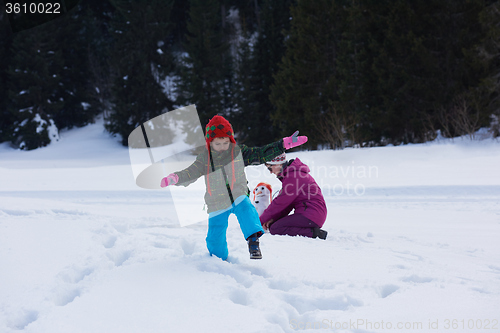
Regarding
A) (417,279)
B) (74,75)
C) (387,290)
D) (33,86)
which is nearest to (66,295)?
(387,290)

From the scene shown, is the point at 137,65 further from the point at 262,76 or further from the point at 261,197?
the point at 261,197

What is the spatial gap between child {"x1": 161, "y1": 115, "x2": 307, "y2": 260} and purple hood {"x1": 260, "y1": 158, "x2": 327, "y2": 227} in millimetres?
1216

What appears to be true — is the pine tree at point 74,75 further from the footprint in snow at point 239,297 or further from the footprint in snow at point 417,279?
the footprint in snow at point 417,279

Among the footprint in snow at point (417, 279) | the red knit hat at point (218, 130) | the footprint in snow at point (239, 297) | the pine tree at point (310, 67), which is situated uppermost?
the pine tree at point (310, 67)

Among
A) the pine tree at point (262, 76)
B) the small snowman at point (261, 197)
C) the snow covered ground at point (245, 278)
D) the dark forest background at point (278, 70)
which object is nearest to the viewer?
the snow covered ground at point (245, 278)

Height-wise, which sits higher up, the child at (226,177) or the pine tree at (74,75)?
the pine tree at (74,75)

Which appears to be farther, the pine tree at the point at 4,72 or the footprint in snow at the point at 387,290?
the pine tree at the point at 4,72

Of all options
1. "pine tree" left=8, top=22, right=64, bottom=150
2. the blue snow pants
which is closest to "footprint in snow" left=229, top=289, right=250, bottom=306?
the blue snow pants

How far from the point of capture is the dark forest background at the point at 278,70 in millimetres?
14641

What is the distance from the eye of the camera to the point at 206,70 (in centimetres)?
2269

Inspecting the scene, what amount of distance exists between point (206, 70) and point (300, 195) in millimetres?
19643

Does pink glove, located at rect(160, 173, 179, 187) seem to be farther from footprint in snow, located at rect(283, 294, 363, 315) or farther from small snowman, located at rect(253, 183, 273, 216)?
small snowman, located at rect(253, 183, 273, 216)

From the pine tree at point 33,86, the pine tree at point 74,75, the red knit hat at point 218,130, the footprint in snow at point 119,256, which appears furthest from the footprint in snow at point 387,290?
the pine tree at point 74,75

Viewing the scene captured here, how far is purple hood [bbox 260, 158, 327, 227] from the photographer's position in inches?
170
